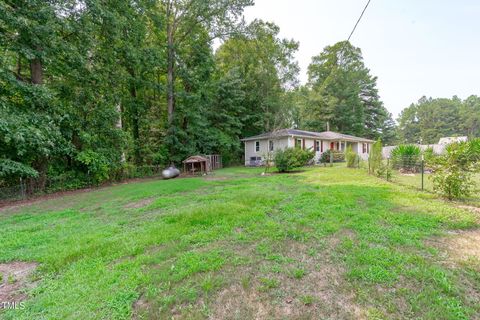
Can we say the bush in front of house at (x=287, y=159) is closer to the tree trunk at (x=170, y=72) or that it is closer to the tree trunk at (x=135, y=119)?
the tree trunk at (x=170, y=72)

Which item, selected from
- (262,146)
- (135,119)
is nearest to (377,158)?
(262,146)

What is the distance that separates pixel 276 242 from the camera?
3.39 m

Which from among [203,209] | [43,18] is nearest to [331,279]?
[203,209]

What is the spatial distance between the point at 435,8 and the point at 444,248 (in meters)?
8.38

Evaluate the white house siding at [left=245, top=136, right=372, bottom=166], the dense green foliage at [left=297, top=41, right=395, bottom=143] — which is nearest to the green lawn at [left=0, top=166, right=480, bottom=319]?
the white house siding at [left=245, top=136, right=372, bottom=166]

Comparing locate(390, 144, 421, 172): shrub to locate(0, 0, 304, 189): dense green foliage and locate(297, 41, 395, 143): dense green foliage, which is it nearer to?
locate(0, 0, 304, 189): dense green foliage

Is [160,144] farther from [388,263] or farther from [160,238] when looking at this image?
[388,263]

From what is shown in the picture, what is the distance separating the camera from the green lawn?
2.07m

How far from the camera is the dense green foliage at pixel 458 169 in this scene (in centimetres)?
520

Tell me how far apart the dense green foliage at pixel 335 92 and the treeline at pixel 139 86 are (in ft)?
0.56

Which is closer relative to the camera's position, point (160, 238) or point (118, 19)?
point (160, 238)

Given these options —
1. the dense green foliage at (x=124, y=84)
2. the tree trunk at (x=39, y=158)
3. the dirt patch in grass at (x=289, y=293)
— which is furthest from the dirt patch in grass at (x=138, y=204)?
the tree trunk at (x=39, y=158)

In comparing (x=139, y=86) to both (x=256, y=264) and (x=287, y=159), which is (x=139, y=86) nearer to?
(x=287, y=159)

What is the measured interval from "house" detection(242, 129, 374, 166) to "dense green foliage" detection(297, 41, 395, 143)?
805cm
